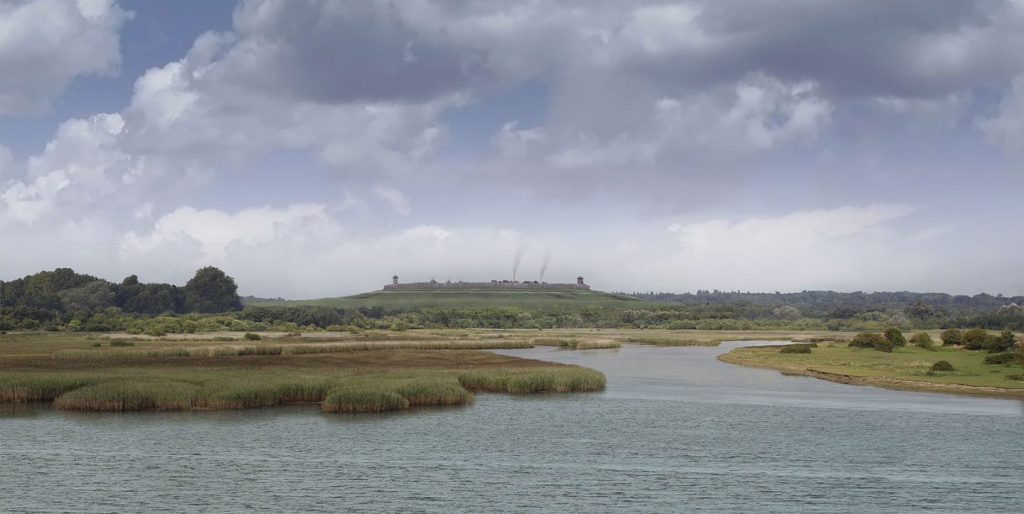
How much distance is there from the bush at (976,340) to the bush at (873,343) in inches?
307

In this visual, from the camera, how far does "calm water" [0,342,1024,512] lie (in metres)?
31.3

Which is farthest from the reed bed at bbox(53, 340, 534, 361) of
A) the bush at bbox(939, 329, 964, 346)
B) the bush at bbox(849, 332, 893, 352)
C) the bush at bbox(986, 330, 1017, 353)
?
the bush at bbox(986, 330, 1017, 353)

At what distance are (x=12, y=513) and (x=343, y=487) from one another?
1100 centimetres

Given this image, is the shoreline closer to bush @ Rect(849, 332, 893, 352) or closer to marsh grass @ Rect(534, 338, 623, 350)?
bush @ Rect(849, 332, 893, 352)

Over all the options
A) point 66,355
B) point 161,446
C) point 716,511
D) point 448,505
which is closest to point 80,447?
point 161,446

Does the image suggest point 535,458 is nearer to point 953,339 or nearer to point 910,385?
point 910,385

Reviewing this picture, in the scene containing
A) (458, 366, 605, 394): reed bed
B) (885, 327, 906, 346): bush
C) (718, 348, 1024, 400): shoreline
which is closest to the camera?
(718, 348, 1024, 400): shoreline

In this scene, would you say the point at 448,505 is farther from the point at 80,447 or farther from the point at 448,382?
the point at 448,382

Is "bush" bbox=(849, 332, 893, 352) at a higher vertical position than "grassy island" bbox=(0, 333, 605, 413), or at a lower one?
higher

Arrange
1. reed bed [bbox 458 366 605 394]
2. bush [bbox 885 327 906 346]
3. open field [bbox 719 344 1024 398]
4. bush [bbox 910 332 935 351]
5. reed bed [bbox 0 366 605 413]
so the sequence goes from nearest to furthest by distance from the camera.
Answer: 1. reed bed [bbox 0 366 605 413]
2. reed bed [bbox 458 366 605 394]
3. open field [bbox 719 344 1024 398]
4. bush [bbox 910 332 935 351]
5. bush [bbox 885 327 906 346]

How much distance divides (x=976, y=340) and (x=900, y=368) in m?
23.8

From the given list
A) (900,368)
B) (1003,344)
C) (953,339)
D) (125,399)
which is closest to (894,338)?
(953,339)

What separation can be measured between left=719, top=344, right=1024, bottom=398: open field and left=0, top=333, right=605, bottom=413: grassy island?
2406cm

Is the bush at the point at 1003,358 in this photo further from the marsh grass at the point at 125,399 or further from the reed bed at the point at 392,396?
the marsh grass at the point at 125,399
